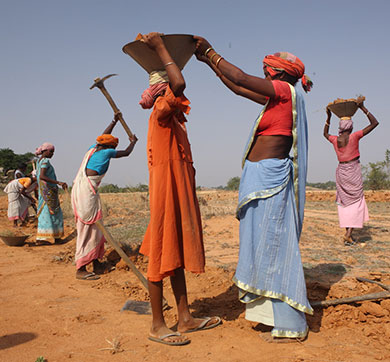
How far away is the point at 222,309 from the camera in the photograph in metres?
3.66

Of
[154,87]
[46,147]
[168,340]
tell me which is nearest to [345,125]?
[154,87]

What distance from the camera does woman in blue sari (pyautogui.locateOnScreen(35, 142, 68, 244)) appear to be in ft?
25.0

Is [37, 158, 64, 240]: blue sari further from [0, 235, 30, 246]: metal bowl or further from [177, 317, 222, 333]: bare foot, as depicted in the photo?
[177, 317, 222, 333]: bare foot

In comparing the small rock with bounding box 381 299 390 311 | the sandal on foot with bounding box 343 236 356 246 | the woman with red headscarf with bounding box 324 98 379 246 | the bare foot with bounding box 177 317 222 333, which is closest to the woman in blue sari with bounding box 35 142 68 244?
the bare foot with bounding box 177 317 222 333

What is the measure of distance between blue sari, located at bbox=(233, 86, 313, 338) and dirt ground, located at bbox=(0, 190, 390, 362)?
24cm

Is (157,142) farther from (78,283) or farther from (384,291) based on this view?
(78,283)

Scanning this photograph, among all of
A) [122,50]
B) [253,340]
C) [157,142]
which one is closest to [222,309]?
[253,340]

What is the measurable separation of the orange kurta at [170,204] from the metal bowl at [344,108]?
16.1 feet

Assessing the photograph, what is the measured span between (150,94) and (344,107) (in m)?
5.12

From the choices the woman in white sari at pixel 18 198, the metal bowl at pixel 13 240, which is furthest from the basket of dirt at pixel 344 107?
the woman in white sari at pixel 18 198

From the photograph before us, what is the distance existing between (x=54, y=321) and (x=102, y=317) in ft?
1.44

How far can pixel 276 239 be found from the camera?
2842 millimetres

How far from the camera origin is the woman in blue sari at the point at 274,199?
278 cm

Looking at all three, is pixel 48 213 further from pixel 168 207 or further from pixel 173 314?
pixel 168 207
